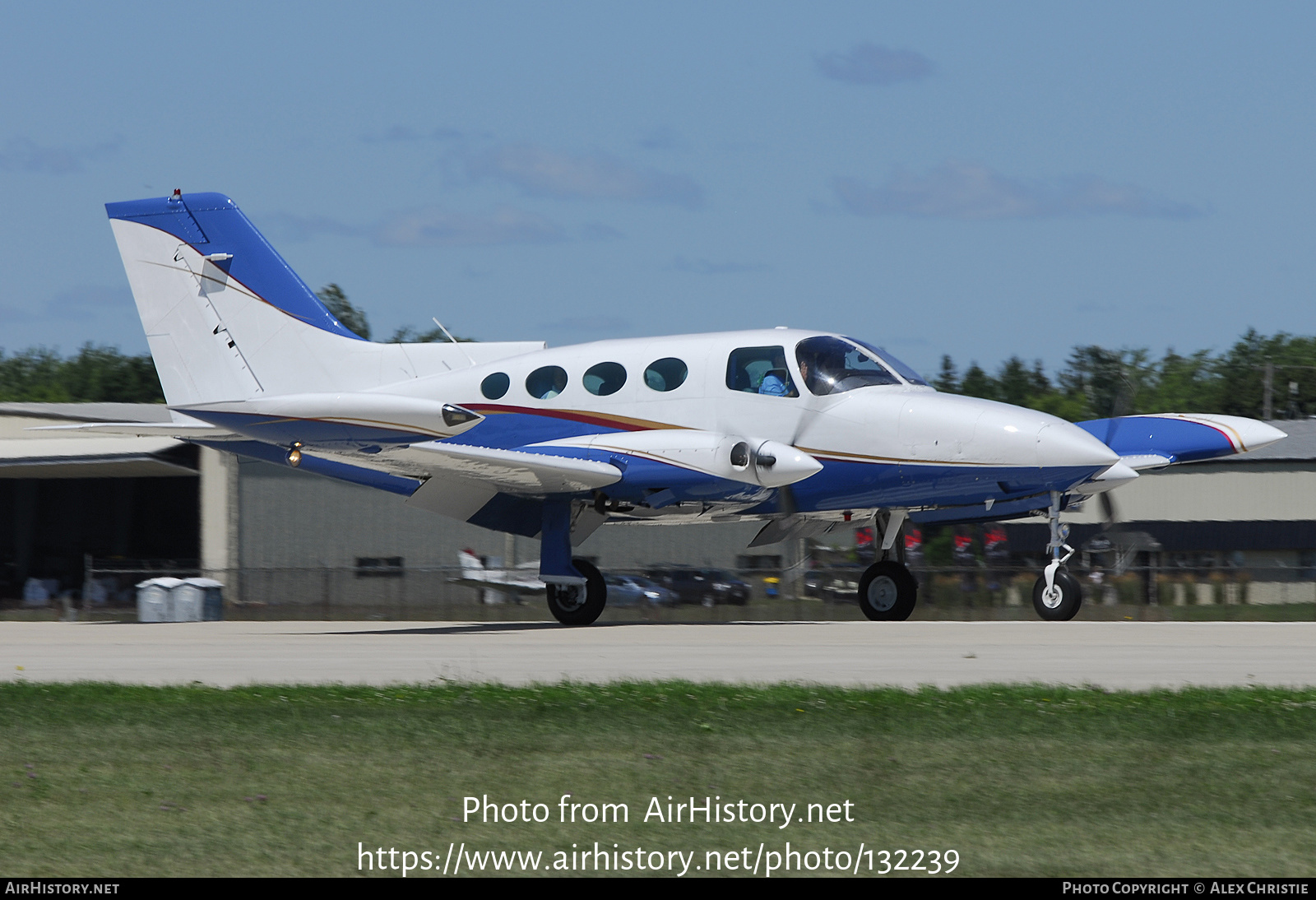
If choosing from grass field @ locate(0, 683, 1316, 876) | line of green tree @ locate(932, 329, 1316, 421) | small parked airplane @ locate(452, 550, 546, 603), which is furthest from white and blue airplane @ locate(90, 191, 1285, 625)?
line of green tree @ locate(932, 329, 1316, 421)

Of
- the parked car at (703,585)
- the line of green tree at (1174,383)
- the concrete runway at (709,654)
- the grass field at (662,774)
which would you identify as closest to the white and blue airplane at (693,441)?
the concrete runway at (709,654)

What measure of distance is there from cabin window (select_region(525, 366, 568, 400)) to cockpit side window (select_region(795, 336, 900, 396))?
3392 millimetres

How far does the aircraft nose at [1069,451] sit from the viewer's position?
58.9 ft

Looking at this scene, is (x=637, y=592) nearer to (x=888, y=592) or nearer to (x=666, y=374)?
(x=888, y=592)

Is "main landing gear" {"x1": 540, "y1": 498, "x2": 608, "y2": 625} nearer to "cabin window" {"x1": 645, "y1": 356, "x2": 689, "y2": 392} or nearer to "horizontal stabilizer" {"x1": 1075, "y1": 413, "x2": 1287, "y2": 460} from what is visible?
"cabin window" {"x1": 645, "y1": 356, "x2": 689, "y2": 392}

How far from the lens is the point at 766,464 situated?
18.4 m

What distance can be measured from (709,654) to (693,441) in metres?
4.89

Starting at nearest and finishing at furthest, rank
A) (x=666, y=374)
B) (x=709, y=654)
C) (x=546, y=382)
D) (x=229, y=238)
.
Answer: (x=709, y=654)
(x=666, y=374)
(x=546, y=382)
(x=229, y=238)

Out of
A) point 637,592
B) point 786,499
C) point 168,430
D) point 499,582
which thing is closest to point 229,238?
point 168,430

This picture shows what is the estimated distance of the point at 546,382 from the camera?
20547 mm

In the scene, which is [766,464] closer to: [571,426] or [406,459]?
[571,426]

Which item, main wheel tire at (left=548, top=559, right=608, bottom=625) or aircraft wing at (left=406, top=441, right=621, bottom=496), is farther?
main wheel tire at (left=548, top=559, right=608, bottom=625)

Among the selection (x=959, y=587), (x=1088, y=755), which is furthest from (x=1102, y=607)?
(x=1088, y=755)

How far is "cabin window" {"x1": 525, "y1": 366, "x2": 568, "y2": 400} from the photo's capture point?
20.4 metres
